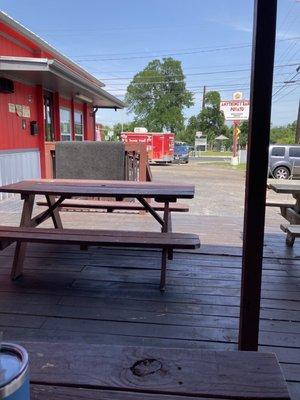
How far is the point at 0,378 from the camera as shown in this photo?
0.58 meters

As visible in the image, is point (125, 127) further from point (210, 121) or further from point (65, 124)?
point (65, 124)

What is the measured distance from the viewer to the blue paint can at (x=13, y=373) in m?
0.57

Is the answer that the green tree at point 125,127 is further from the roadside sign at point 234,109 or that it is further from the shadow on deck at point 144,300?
the shadow on deck at point 144,300

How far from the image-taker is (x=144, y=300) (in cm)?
275

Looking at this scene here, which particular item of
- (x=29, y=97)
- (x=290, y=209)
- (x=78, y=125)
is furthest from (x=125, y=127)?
(x=290, y=209)

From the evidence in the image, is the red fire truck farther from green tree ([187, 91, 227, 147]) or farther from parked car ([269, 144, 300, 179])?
green tree ([187, 91, 227, 147])

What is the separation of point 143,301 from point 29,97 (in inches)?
307

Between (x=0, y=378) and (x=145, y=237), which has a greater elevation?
(x=0, y=378)

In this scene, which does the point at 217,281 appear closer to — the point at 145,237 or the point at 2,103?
the point at 145,237

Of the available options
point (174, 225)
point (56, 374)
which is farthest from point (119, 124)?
point (56, 374)

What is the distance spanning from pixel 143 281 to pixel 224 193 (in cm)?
897

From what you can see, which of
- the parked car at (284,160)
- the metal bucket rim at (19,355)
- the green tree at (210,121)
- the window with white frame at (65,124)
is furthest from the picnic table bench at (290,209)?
the green tree at (210,121)

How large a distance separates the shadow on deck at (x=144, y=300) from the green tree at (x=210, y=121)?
62236 millimetres

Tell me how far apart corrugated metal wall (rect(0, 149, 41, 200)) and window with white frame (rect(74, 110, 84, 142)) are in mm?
3768
